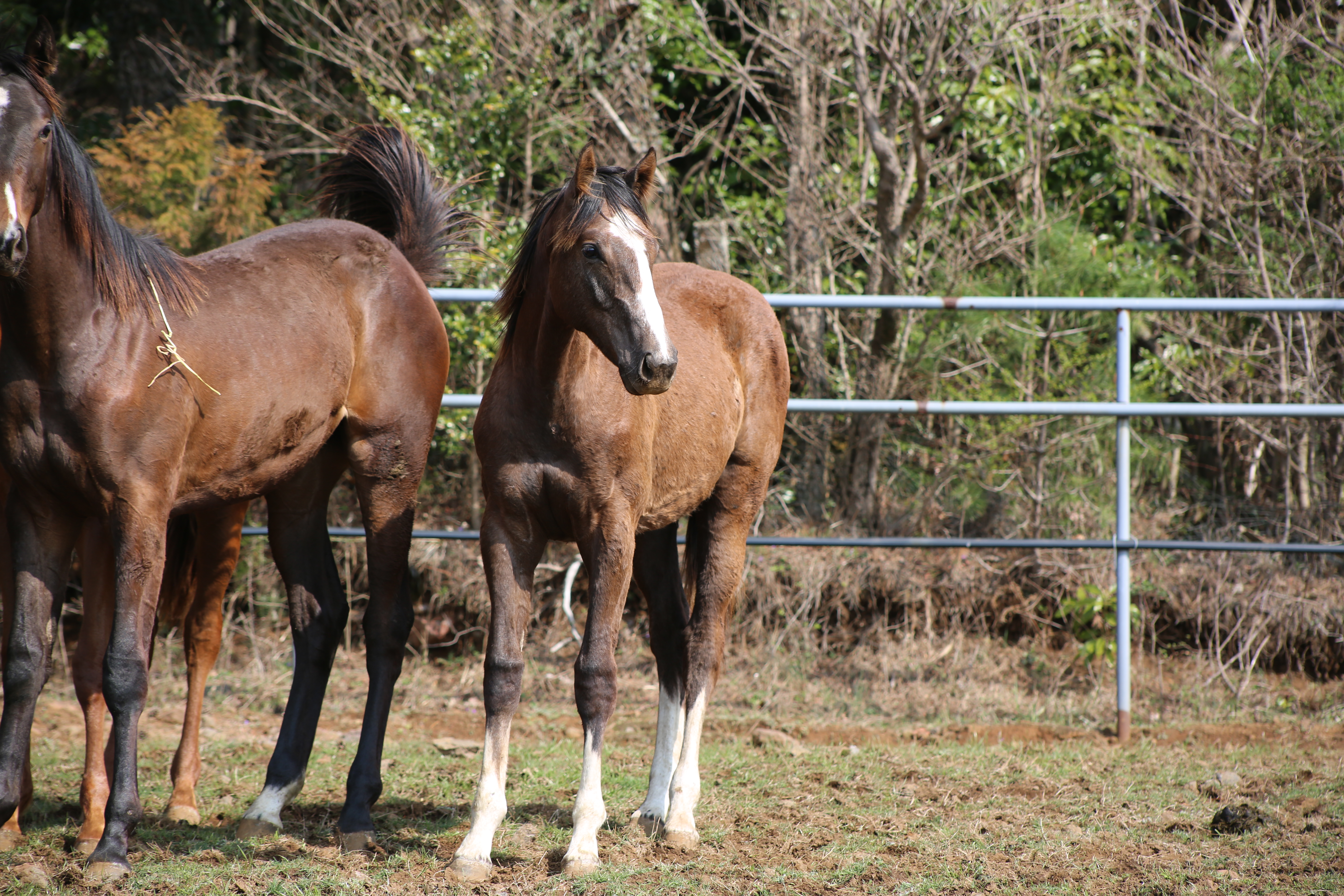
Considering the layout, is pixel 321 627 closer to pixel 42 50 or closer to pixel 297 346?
pixel 297 346

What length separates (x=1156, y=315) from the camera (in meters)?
6.92

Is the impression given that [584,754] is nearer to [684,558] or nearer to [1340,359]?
[684,558]

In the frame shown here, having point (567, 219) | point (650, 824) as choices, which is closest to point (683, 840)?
point (650, 824)

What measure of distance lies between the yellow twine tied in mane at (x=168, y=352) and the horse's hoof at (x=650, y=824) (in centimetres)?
191

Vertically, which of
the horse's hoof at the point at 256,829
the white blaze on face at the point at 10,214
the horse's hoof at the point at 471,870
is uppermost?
the white blaze on face at the point at 10,214

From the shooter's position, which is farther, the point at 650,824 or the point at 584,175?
the point at 650,824

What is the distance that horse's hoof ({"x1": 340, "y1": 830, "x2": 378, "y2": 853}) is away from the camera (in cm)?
331

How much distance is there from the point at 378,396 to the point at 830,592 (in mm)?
3216

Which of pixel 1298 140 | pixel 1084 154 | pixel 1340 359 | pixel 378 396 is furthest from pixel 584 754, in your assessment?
pixel 1084 154

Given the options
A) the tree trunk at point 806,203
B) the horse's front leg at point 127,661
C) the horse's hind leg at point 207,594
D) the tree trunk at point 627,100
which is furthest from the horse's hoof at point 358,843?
the tree trunk at point 627,100

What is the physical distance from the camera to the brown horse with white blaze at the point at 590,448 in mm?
2961

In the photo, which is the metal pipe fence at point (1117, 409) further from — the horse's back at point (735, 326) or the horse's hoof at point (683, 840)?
the horse's hoof at point (683, 840)

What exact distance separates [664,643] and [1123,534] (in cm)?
225

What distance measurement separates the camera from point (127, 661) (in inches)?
119
